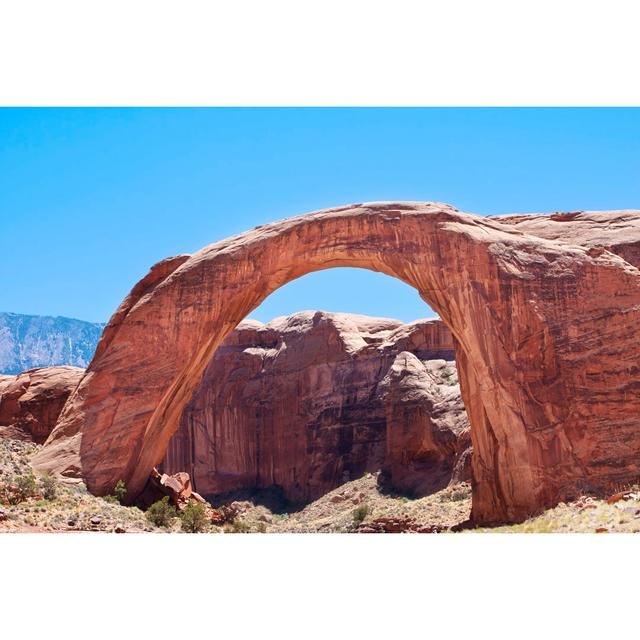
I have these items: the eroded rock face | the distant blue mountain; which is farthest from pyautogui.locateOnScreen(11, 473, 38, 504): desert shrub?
the distant blue mountain

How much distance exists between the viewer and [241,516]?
39344 millimetres

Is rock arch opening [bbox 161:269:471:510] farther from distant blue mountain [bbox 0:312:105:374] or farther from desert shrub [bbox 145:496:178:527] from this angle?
distant blue mountain [bbox 0:312:105:374]

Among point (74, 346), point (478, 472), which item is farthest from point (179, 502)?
point (74, 346)

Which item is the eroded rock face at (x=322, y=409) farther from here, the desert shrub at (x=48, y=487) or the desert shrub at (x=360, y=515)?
the desert shrub at (x=48, y=487)

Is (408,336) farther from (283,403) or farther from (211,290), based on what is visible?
(211,290)

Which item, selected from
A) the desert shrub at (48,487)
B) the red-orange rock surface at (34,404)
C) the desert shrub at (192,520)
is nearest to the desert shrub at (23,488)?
the desert shrub at (48,487)

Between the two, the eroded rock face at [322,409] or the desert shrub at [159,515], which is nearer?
the desert shrub at [159,515]

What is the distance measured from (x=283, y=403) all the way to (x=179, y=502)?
21.1 m

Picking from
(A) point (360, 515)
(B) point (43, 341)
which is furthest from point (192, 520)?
(B) point (43, 341)

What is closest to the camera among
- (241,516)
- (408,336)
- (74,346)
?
(241,516)

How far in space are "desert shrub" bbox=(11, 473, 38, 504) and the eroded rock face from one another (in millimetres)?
20605

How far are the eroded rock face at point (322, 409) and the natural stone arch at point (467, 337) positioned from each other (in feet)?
46.7

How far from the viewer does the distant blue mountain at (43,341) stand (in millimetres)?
180825

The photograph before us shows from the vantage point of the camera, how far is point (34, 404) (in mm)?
32000
